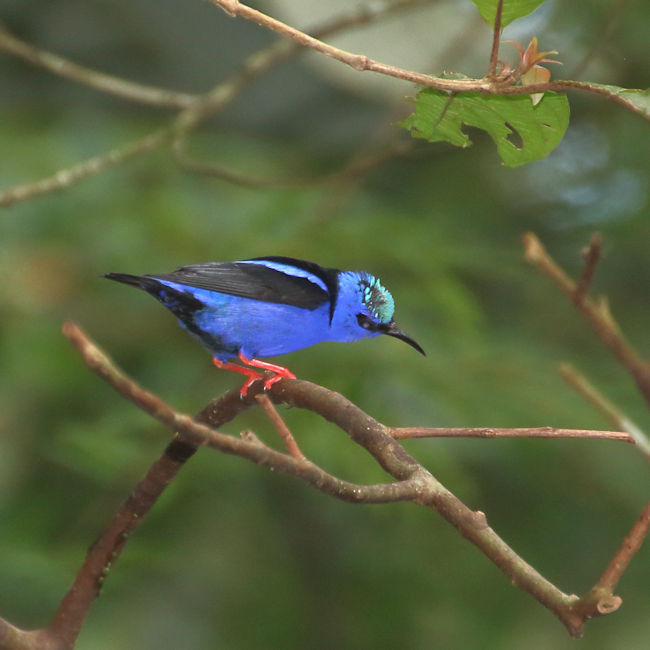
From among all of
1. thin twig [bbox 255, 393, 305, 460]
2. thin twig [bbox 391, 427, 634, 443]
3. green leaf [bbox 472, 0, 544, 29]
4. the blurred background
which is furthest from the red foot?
the blurred background

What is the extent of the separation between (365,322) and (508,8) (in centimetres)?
97

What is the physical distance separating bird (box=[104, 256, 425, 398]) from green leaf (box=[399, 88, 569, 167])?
679 millimetres

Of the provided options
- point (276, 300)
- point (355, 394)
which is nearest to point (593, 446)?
point (355, 394)

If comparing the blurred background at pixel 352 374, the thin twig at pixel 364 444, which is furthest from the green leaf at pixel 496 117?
the blurred background at pixel 352 374

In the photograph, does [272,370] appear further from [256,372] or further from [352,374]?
[352,374]

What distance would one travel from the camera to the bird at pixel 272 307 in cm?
268

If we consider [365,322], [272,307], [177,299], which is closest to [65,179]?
[177,299]

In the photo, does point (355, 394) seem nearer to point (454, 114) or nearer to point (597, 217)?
point (454, 114)

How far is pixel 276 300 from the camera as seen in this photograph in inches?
107

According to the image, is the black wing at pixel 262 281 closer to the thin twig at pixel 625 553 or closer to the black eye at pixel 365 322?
the black eye at pixel 365 322

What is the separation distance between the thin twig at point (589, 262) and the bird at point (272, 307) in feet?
2.85

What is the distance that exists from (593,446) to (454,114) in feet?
11.6

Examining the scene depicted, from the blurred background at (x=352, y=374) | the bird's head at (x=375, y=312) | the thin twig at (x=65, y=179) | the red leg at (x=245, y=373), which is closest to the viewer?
the red leg at (x=245, y=373)

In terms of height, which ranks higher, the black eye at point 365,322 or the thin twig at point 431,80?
the thin twig at point 431,80
